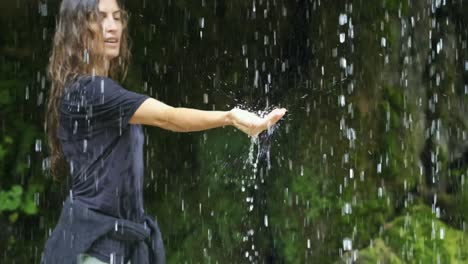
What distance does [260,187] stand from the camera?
4.21m

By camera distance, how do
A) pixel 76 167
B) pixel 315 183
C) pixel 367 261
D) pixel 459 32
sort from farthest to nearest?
pixel 459 32 < pixel 315 183 < pixel 367 261 < pixel 76 167

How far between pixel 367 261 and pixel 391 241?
181mm

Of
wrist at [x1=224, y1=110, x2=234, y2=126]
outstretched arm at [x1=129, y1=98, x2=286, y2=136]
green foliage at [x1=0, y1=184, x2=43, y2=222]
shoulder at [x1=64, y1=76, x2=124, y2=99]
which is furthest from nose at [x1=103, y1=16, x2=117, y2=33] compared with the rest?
green foliage at [x1=0, y1=184, x2=43, y2=222]

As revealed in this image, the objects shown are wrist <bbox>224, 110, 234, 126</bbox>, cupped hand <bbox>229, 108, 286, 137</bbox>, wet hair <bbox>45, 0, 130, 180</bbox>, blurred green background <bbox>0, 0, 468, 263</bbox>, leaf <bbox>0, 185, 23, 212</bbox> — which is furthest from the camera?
blurred green background <bbox>0, 0, 468, 263</bbox>

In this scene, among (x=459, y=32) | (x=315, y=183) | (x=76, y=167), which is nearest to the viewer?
(x=76, y=167)

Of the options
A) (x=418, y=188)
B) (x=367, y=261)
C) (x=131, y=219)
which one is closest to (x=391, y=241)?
(x=367, y=261)

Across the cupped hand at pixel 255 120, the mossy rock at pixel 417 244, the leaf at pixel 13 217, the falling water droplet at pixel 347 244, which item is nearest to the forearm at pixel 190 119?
the cupped hand at pixel 255 120

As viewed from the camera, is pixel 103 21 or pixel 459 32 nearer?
pixel 103 21

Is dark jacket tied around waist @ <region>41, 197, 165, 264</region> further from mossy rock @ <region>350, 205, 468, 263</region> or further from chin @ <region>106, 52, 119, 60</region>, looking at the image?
mossy rock @ <region>350, 205, 468, 263</region>

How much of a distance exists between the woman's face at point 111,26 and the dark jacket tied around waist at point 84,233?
17.7 inches

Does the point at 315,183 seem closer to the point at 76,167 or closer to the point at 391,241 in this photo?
the point at 391,241

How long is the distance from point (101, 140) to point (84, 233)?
253 mm

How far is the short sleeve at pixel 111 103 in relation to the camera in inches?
77.9

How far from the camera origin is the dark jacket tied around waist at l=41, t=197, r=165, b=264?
2.01 m
